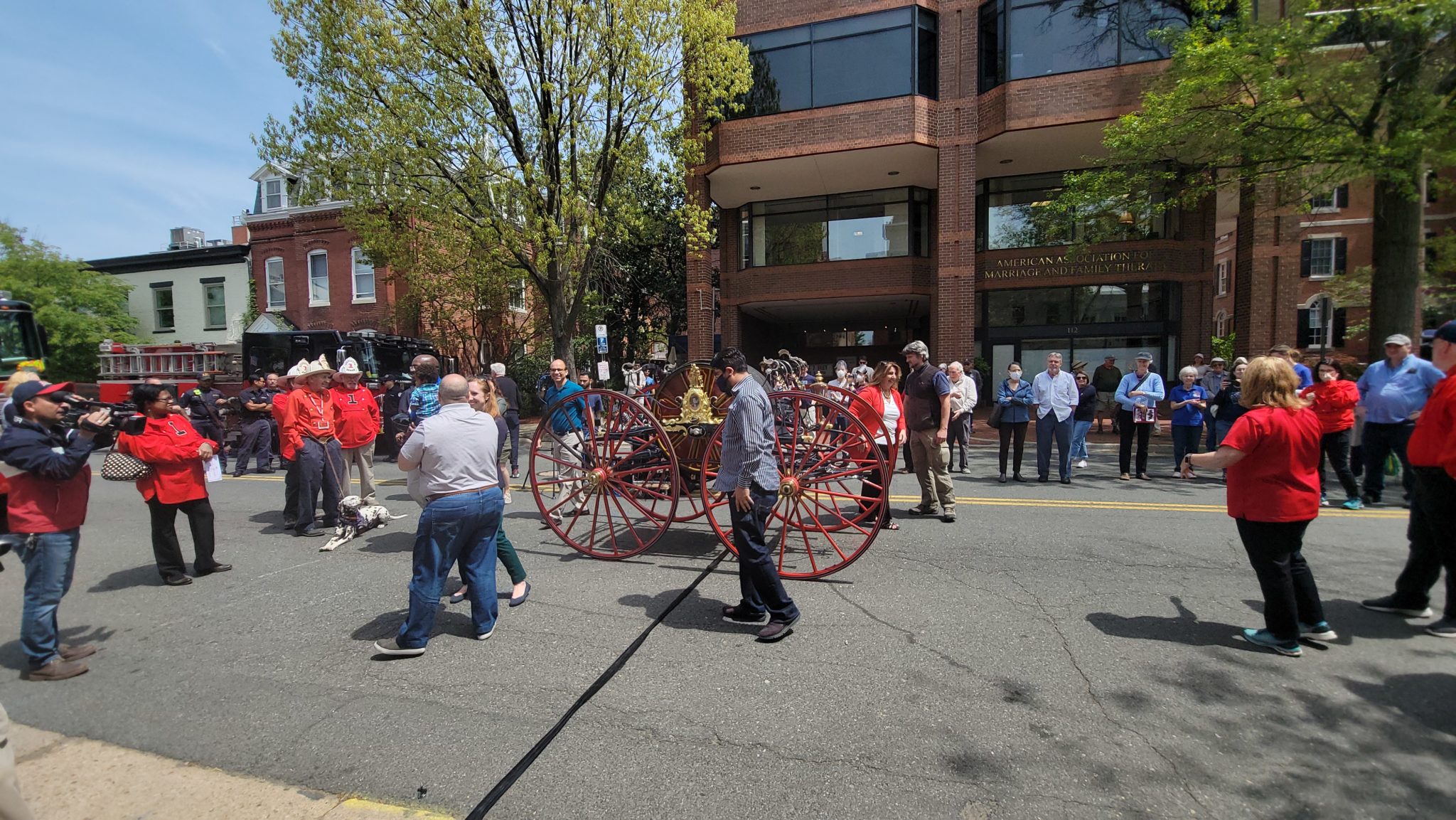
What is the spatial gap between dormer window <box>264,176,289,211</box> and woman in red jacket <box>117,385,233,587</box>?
26581mm

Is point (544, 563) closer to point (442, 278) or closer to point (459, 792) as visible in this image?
point (459, 792)

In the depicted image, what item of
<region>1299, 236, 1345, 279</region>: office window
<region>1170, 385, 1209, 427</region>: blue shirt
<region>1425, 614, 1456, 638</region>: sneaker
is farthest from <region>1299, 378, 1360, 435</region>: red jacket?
<region>1299, 236, 1345, 279</region>: office window

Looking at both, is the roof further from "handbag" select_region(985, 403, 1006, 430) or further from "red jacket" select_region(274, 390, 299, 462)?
"handbag" select_region(985, 403, 1006, 430)

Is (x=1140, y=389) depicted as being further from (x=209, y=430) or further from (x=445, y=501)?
(x=209, y=430)

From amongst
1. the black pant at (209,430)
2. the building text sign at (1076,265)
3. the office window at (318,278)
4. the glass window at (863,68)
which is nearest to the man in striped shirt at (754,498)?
the black pant at (209,430)

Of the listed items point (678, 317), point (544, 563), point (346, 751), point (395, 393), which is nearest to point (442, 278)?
point (678, 317)

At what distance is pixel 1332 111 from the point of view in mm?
10750

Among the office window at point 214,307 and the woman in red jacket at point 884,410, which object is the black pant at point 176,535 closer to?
the woman in red jacket at point 884,410

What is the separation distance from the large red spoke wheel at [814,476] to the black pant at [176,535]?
4277 millimetres

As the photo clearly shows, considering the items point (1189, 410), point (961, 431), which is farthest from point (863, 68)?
point (1189, 410)

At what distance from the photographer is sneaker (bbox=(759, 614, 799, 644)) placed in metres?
4.02

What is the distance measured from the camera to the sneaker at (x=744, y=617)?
14.0ft

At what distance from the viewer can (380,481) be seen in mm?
10648

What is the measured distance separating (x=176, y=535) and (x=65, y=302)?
30553 mm
